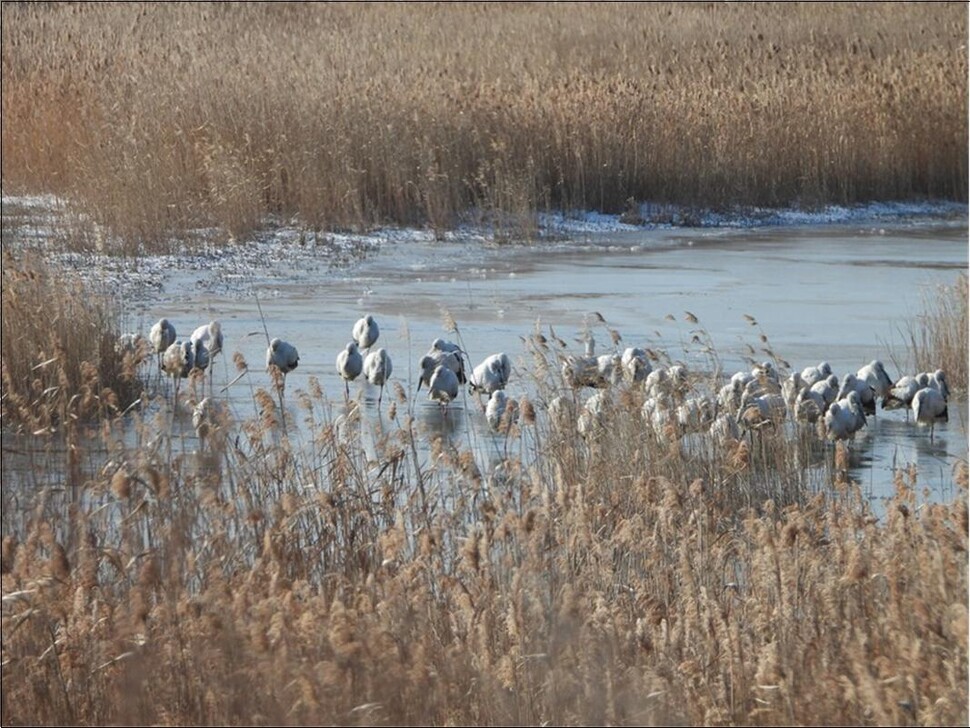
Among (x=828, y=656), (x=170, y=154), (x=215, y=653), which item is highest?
(x=170, y=154)

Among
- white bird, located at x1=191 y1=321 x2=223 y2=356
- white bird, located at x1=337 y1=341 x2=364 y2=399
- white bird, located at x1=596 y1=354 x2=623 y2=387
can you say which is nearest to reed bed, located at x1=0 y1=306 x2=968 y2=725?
white bird, located at x1=596 y1=354 x2=623 y2=387

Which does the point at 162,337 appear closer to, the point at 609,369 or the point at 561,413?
the point at 609,369

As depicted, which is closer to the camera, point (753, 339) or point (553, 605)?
point (553, 605)

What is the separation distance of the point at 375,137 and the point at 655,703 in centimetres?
1059

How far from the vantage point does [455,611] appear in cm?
354

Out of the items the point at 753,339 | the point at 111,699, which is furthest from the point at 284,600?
the point at 753,339

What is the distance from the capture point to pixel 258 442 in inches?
165

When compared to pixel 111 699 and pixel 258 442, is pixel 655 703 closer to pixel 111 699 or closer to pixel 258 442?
pixel 111 699

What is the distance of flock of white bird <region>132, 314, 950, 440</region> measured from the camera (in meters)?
5.33

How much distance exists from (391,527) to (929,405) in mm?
3174

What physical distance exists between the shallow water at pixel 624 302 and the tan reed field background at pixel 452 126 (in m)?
0.97

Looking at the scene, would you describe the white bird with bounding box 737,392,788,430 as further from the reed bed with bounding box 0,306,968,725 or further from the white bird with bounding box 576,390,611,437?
the reed bed with bounding box 0,306,968,725

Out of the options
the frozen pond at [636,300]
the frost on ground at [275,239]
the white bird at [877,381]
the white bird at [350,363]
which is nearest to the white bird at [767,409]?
the frozen pond at [636,300]

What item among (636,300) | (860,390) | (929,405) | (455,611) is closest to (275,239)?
(636,300)
